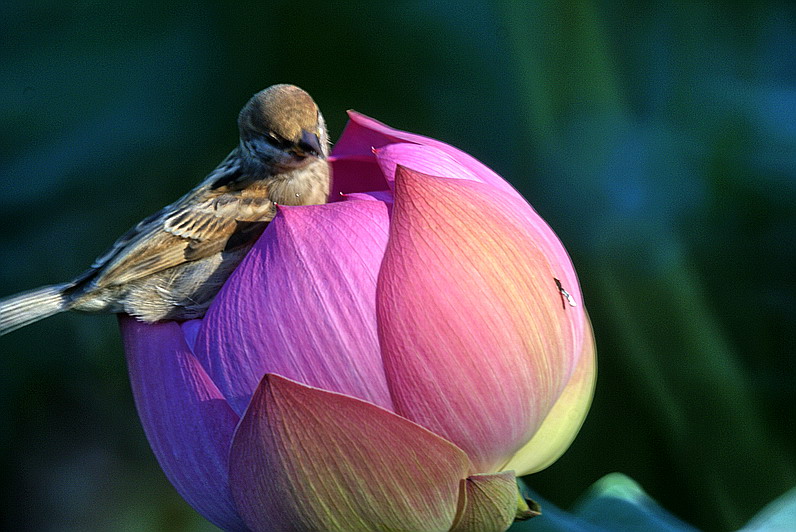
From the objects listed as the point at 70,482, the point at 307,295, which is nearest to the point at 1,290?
the point at 70,482

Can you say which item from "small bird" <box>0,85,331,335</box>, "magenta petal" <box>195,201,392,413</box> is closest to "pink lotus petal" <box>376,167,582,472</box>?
"magenta petal" <box>195,201,392,413</box>

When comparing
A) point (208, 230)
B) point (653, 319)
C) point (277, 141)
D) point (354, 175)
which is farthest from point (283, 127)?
point (653, 319)

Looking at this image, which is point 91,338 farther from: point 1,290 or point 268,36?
point 268,36

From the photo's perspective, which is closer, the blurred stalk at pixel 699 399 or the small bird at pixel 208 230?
the small bird at pixel 208 230

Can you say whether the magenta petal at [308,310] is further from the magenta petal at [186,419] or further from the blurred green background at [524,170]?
the blurred green background at [524,170]

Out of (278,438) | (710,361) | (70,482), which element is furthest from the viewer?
(70,482)

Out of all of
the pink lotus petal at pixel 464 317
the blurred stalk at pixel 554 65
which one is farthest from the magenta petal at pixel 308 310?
the blurred stalk at pixel 554 65
